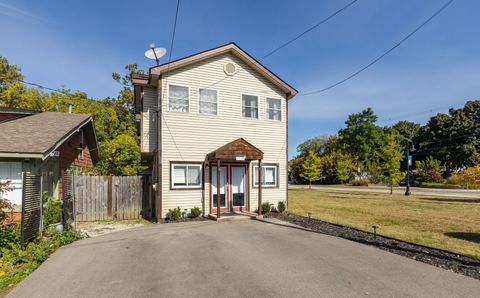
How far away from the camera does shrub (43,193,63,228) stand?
9454 mm

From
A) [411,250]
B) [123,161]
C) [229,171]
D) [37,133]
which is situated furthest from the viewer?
[123,161]

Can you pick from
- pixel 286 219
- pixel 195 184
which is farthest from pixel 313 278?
pixel 195 184

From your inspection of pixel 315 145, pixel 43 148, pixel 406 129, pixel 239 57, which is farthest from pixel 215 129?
pixel 315 145

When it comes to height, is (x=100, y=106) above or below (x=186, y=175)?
above

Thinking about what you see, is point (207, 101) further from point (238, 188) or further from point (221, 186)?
point (238, 188)

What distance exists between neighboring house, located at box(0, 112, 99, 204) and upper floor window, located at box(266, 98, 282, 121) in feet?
31.5

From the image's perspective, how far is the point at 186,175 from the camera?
13344mm

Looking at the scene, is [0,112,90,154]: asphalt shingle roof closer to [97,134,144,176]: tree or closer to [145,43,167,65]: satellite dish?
[145,43,167,65]: satellite dish

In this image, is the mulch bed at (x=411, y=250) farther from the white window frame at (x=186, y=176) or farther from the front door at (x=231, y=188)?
the white window frame at (x=186, y=176)

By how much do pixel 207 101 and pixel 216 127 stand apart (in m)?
1.36

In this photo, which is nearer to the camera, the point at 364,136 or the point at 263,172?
the point at 263,172

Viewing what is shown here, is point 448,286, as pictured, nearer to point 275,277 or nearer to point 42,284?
point 275,277

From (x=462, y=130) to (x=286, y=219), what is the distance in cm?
5047

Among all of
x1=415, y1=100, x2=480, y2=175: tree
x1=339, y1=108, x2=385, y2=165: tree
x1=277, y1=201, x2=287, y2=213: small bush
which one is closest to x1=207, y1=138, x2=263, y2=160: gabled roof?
x1=277, y1=201, x2=287, y2=213: small bush
